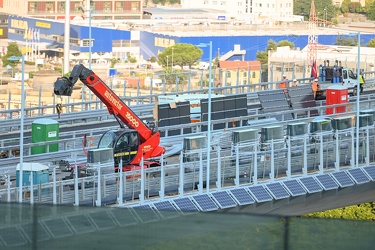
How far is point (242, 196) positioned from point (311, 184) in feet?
8.70

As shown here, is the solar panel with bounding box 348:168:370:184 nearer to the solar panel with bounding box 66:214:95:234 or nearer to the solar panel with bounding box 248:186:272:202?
the solar panel with bounding box 248:186:272:202

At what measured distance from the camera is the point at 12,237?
969cm

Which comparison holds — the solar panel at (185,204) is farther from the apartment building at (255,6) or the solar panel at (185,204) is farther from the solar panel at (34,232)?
the apartment building at (255,6)

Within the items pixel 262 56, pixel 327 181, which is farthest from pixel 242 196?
pixel 262 56

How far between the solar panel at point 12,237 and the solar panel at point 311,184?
774 inches

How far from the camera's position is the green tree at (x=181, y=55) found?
107500 millimetres

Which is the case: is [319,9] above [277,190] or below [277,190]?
above

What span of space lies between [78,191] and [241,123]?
15.7 meters

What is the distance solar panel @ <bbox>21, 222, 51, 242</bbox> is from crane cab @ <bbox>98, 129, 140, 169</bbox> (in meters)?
18.5

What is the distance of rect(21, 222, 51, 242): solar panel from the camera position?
9641 millimetres

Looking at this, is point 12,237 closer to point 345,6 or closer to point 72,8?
point 72,8

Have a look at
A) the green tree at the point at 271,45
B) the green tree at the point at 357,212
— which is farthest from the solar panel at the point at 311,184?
the green tree at the point at 271,45

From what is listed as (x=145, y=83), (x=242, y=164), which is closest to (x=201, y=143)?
(x=242, y=164)

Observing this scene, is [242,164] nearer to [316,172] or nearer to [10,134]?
[316,172]
